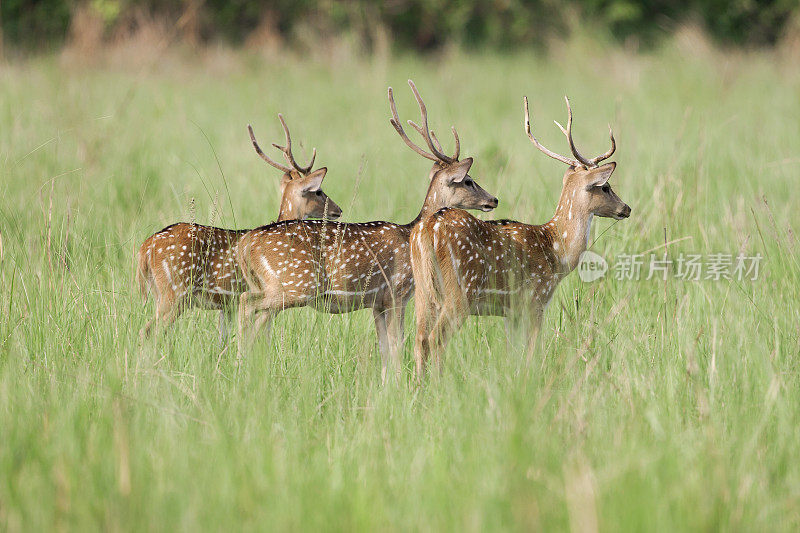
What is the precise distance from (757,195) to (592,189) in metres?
2.42

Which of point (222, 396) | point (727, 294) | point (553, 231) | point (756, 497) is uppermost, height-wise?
point (553, 231)

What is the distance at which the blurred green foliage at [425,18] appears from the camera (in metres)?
17.9

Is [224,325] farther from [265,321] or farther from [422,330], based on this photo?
[422,330]

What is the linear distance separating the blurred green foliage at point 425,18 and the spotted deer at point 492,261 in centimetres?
1334

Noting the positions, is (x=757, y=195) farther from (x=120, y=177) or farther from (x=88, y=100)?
(x=88, y=100)

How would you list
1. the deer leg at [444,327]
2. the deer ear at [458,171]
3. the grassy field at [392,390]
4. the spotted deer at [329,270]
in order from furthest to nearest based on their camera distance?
the deer ear at [458,171], the spotted deer at [329,270], the deer leg at [444,327], the grassy field at [392,390]

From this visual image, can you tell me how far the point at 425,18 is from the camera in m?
20.0

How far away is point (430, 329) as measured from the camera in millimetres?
4066

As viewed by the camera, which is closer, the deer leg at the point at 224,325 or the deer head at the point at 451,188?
the deer leg at the point at 224,325

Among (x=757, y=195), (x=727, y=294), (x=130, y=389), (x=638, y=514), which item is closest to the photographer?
(x=638, y=514)

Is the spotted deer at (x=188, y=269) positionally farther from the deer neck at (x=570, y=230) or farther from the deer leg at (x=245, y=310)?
the deer neck at (x=570, y=230)

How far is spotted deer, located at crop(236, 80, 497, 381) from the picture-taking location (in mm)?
4285

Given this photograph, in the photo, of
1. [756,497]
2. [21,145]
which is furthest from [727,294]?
[21,145]

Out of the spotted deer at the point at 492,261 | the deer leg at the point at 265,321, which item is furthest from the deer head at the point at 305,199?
the spotted deer at the point at 492,261
